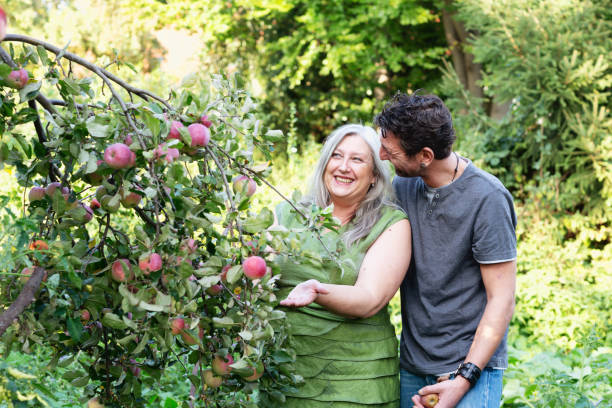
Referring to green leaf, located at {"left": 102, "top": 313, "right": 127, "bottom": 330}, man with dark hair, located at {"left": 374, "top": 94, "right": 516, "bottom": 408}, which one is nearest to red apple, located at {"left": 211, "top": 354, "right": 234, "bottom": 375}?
green leaf, located at {"left": 102, "top": 313, "right": 127, "bottom": 330}

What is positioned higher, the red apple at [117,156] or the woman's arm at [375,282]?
the red apple at [117,156]

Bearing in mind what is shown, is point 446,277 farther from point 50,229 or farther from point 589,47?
point 589,47

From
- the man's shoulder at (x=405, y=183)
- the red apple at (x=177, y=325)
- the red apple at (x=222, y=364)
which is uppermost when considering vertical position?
the man's shoulder at (x=405, y=183)

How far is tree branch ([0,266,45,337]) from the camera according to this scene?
110 cm

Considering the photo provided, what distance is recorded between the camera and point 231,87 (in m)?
1.43

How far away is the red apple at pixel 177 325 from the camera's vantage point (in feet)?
3.88

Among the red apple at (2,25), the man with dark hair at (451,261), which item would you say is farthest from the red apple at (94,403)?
the man with dark hair at (451,261)

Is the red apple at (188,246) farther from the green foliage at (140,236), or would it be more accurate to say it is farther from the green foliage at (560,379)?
the green foliage at (560,379)

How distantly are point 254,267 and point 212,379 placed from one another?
318mm

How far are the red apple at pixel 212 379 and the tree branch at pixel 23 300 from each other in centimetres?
41

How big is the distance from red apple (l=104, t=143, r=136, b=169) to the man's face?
1.02 meters

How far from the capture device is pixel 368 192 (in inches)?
84.1

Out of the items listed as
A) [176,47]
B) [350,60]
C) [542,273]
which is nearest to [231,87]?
[542,273]

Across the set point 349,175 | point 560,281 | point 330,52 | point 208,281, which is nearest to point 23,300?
point 208,281
